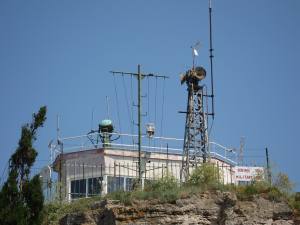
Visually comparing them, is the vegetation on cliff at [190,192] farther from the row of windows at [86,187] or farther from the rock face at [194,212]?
the row of windows at [86,187]

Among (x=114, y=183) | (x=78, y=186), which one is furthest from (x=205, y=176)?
(x=78, y=186)

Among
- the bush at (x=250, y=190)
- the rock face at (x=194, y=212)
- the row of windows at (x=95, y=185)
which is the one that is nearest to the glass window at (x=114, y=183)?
the row of windows at (x=95, y=185)

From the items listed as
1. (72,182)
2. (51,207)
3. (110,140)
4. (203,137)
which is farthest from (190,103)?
(51,207)

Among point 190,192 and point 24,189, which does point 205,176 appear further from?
point 24,189

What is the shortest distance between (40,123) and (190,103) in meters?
11.9

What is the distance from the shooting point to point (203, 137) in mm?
39125

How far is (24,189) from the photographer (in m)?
27.9

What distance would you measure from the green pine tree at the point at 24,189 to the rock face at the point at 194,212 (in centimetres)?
220

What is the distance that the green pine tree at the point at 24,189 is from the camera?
27234 mm

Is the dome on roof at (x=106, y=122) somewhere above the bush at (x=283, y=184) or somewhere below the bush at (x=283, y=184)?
above

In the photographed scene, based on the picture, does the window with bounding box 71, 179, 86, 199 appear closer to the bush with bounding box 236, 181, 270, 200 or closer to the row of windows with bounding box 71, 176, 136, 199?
the row of windows with bounding box 71, 176, 136, 199

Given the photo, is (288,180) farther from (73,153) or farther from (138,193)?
(73,153)

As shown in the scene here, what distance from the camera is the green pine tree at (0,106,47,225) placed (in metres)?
27.2

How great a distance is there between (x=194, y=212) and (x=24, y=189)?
5.86 m
